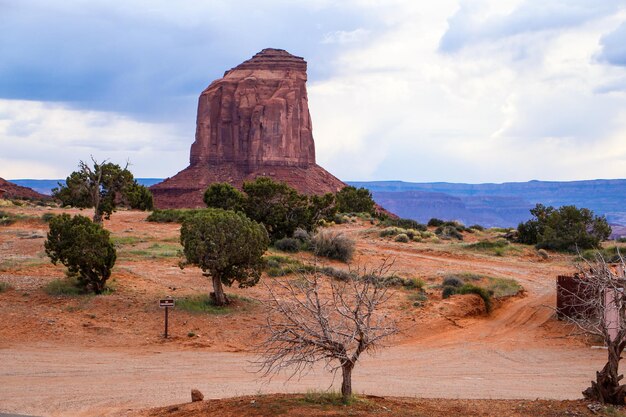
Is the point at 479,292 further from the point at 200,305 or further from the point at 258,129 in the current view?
the point at 258,129

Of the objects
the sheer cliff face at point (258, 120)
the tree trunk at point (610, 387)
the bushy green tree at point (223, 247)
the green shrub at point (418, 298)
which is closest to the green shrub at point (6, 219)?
the bushy green tree at point (223, 247)

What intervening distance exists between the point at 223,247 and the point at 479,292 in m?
10.3

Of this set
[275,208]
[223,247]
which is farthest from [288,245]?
[223,247]

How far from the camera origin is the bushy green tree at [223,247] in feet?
81.3

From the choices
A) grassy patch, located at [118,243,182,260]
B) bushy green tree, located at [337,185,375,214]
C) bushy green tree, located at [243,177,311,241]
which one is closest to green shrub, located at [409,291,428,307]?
grassy patch, located at [118,243,182,260]

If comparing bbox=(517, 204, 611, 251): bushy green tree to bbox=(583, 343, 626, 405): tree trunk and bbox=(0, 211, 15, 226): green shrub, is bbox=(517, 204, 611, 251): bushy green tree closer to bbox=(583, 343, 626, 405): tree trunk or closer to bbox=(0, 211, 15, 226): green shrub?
bbox=(0, 211, 15, 226): green shrub

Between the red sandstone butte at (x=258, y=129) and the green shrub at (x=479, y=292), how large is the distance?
90610mm

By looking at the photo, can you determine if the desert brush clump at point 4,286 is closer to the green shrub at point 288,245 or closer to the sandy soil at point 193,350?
the sandy soil at point 193,350

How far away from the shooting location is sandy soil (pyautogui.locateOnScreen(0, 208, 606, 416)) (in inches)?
672

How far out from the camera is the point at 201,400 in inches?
589

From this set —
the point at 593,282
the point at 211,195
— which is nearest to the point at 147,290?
the point at 593,282

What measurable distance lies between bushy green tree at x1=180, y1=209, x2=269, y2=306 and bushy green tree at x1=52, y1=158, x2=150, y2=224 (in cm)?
1696

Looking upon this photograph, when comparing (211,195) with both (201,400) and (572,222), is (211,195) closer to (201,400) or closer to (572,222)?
(572,222)

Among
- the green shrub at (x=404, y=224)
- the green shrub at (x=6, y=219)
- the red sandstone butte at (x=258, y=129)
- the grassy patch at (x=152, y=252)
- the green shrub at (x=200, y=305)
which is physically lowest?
the green shrub at (x=200, y=305)
